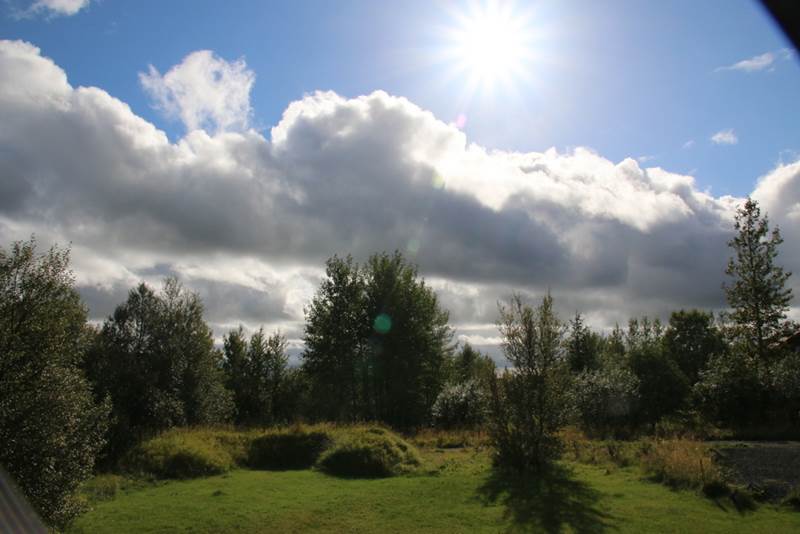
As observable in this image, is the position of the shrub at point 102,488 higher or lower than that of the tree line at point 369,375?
lower

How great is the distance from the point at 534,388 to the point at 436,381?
26801 millimetres

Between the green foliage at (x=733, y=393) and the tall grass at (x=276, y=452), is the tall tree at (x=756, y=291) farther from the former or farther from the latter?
the tall grass at (x=276, y=452)

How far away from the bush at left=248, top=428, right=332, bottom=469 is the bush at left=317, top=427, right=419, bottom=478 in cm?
196

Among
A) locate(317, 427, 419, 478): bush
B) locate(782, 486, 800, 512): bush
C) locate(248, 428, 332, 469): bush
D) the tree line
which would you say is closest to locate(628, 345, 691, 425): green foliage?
the tree line

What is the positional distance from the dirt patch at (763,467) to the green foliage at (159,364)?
3565 centimetres

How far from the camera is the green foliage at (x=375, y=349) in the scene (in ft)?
152

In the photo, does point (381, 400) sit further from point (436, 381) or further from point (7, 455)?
point (7, 455)

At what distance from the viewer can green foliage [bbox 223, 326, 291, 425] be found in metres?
66.9

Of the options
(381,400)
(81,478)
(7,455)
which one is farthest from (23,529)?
(381,400)

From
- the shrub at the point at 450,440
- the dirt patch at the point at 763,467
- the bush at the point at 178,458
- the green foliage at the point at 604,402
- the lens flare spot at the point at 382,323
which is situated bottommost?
the bush at the point at 178,458

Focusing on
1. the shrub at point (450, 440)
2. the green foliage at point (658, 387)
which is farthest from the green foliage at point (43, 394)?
the green foliage at point (658, 387)

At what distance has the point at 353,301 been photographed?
48156mm

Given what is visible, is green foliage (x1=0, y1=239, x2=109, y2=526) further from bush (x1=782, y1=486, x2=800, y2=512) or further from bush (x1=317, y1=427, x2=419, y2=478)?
bush (x1=782, y1=486, x2=800, y2=512)

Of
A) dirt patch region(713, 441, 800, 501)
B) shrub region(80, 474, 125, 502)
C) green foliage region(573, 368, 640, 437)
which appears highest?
green foliage region(573, 368, 640, 437)
